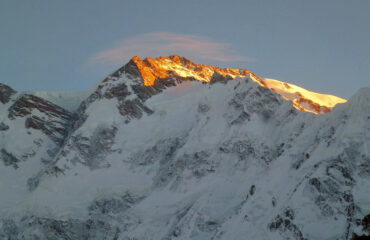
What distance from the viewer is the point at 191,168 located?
15962 cm

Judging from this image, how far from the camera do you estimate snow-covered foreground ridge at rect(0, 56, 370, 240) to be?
120375 millimetres

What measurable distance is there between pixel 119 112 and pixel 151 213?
43.9m

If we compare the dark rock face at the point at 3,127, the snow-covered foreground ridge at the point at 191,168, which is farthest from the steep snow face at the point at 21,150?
the snow-covered foreground ridge at the point at 191,168

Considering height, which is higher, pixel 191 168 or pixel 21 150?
pixel 191 168

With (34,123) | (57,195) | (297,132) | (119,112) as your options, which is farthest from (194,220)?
(34,123)

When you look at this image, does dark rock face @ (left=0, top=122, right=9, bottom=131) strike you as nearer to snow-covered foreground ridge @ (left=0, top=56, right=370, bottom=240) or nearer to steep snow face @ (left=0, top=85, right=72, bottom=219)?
steep snow face @ (left=0, top=85, right=72, bottom=219)

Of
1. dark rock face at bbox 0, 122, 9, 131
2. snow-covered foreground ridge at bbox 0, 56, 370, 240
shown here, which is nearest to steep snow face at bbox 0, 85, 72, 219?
dark rock face at bbox 0, 122, 9, 131

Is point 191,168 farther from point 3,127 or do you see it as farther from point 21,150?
point 3,127

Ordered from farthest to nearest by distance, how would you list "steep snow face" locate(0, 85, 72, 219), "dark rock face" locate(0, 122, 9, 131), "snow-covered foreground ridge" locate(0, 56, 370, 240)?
1. "dark rock face" locate(0, 122, 9, 131)
2. "steep snow face" locate(0, 85, 72, 219)
3. "snow-covered foreground ridge" locate(0, 56, 370, 240)

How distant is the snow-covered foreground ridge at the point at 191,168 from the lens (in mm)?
120375

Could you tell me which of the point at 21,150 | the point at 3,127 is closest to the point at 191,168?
the point at 21,150

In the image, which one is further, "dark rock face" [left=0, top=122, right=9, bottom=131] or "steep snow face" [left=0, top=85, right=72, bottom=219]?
"dark rock face" [left=0, top=122, right=9, bottom=131]

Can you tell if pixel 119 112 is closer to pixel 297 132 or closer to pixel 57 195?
pixel 57 195

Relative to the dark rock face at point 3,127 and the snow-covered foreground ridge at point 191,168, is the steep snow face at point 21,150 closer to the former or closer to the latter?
the dark rock face at point 3,127
